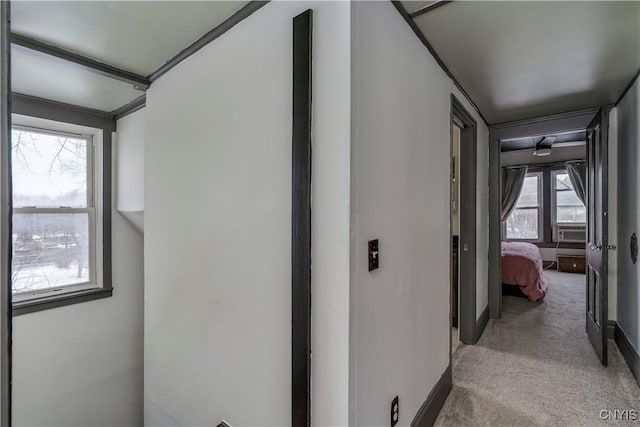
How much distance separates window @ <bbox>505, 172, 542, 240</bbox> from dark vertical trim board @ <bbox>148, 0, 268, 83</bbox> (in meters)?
7.05

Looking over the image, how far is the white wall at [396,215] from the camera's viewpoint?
1.11 meters

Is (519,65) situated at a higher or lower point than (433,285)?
higher

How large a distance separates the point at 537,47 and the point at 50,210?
12.2 ft

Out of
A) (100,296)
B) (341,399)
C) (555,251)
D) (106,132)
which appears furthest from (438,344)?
(555,251)

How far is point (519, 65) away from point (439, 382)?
216cm

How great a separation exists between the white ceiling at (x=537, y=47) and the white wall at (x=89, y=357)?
10.2ft

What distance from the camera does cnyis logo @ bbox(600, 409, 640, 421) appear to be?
177 centimetres

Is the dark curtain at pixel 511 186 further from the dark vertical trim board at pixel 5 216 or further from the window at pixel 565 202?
the dark vertical trim board at pixel 5 216

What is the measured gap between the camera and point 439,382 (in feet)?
6.23

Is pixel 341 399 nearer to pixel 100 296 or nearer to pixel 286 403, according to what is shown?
pixel 286 403

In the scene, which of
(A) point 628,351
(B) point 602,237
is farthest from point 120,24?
(A) point 628,351

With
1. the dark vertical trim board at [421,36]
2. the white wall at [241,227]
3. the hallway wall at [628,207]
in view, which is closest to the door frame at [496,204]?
the hallway wall at [628,207]

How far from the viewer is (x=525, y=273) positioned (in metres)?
4.09

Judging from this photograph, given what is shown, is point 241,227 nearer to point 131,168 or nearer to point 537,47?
point 131,168
